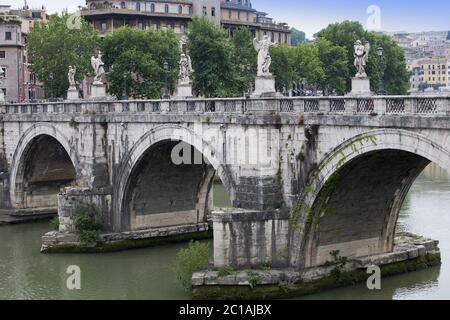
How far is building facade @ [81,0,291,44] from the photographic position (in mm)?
73000

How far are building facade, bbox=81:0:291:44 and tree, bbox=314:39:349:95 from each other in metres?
11.5

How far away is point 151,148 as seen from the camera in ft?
109

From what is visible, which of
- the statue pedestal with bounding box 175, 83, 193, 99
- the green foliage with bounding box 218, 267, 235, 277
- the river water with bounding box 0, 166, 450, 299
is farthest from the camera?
the statue pedestal with bounding box 175, 83, 193, 99

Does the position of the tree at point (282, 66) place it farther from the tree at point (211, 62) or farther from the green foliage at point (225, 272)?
the green foliage at point (225, 272)

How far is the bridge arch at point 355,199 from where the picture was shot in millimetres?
23547

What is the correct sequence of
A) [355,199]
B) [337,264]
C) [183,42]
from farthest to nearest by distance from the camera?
1. [183,42]
2. [337,264]
3. [355,199]

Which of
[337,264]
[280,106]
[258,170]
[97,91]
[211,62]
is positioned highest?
[211,62]

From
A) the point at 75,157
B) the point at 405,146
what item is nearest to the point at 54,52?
the point at 75,157

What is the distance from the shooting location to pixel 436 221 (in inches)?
1470

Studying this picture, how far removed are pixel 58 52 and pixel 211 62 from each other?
1094 cm

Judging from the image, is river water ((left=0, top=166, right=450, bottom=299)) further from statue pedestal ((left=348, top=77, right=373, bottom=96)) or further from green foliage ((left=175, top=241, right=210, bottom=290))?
statue pedestal ((left=348, top=77, right=373, bottom=96))

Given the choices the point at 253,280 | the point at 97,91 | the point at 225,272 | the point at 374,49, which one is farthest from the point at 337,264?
the point at 374,49

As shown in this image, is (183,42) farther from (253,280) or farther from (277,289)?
(277,289)

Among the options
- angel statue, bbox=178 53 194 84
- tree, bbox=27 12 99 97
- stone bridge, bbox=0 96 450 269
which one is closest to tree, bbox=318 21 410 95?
tree, bbox=27 12 99 97
